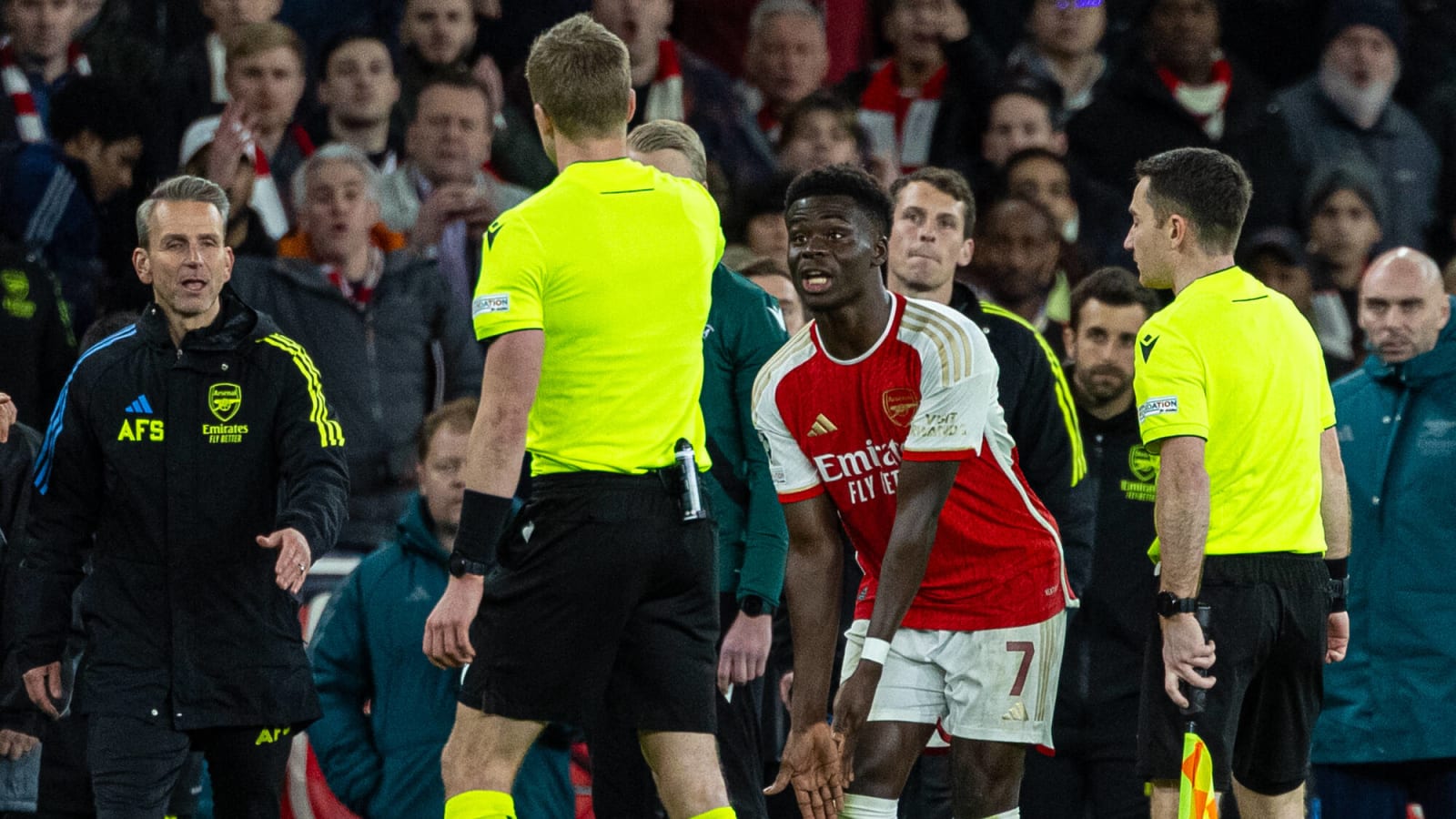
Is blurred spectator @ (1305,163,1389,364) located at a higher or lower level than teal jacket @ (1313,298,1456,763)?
higher

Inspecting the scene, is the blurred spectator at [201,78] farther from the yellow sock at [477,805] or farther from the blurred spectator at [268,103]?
the yellow sock at [477,805]

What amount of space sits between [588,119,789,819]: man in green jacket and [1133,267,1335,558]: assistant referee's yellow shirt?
1237 mm

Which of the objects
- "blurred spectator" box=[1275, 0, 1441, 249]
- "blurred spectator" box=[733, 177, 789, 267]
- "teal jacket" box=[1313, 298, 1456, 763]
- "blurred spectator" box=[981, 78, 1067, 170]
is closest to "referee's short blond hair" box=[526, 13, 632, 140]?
"blurred spectator" box=[733, 177, 789, 267]

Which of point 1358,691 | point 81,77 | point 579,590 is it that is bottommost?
point 1358,691

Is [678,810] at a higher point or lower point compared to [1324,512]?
lower

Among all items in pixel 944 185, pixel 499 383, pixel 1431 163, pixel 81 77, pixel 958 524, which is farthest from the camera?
pixel 1431 163

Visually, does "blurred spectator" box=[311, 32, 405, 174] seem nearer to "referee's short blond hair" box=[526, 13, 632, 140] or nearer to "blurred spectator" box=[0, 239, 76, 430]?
"blurred spectator" box=[0, 239, 76, 430]

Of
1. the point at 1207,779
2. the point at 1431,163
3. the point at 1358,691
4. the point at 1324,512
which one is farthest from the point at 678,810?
the point at 1431,163

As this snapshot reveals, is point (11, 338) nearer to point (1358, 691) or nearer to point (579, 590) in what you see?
point (579, 590)

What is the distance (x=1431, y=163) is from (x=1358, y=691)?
4.72 m

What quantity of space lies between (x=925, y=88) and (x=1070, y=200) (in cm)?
126

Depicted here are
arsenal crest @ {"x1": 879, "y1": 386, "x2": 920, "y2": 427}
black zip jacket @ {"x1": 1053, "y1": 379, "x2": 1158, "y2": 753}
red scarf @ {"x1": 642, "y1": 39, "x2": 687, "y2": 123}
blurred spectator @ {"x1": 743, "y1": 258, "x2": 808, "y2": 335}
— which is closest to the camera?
arsenal crest @ {"x1": 879, "y1": 386, "x2": 920, "y2": 427}

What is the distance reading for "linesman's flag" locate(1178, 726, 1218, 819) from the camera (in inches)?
216

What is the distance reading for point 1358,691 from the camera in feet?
25.0
